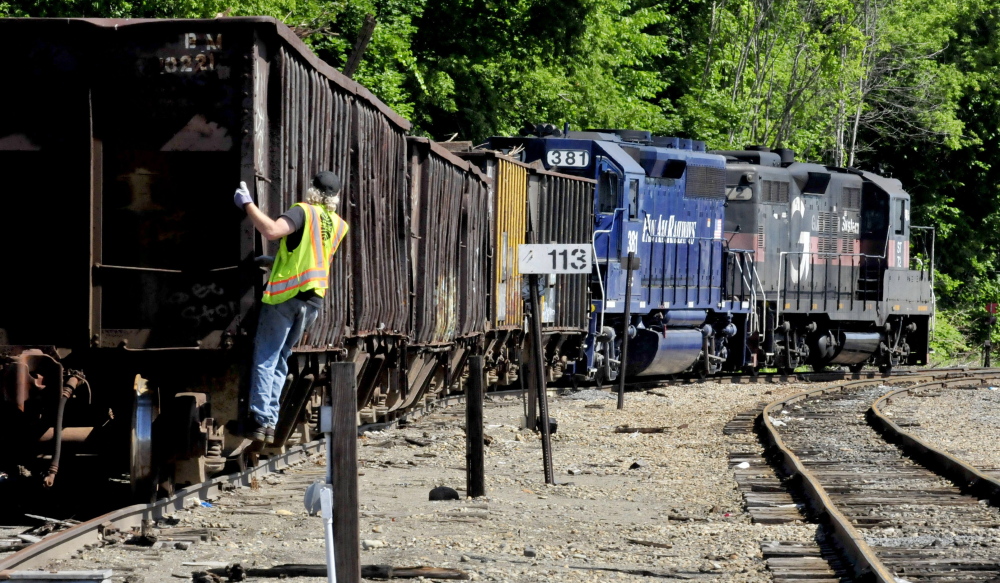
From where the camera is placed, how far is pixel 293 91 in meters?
8.03

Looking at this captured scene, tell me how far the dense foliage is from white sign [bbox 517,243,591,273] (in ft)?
32.0

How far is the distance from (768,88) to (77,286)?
30.3 metres

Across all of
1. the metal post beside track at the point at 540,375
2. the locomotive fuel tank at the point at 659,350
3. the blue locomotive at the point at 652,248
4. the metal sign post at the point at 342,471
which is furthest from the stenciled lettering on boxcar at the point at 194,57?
the locomotive fuel tank at the point at 659,350

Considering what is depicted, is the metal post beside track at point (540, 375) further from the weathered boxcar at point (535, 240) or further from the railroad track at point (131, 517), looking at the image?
the weathered boxcar at point (535, 240)

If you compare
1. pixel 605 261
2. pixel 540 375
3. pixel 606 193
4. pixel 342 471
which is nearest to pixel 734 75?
pixel 606 193

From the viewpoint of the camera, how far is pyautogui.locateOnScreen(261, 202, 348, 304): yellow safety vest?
7.52m

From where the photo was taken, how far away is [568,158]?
1998 cm

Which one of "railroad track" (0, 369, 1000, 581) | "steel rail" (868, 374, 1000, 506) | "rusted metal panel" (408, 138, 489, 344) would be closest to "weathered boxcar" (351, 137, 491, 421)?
Answer: "rusted metal panel" (408, 138, 489, 344)

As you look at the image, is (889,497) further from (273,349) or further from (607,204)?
(607,204)

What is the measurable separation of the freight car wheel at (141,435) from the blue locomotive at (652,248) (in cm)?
1106

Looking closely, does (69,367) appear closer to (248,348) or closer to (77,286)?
(77,286)

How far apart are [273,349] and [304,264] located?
0.50 metres

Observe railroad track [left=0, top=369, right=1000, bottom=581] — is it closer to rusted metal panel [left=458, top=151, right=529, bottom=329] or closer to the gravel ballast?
the gravel ballast

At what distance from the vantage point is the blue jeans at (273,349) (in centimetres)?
759
